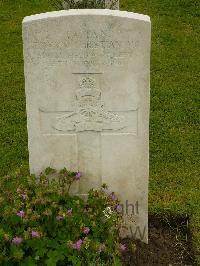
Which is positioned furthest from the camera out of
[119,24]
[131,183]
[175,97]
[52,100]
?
[175,97]

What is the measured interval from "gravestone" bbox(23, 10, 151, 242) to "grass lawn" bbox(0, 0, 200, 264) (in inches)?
34.2

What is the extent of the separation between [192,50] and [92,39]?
198 inches

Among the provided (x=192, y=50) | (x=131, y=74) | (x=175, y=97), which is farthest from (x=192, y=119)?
(x=131, y=74)

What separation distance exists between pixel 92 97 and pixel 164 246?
1.42 m

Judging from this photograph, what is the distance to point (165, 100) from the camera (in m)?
7.24

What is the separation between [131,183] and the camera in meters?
4.49

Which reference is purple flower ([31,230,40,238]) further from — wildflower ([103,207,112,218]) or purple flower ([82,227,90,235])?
wildflower ([103,207,112,218])

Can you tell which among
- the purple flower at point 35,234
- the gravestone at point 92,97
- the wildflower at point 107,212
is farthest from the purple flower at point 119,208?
the purple flower at point 35,234

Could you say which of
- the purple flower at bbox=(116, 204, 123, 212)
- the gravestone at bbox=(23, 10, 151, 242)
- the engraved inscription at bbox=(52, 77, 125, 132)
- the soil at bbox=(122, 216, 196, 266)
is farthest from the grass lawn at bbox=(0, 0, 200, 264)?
the engraved inscription at bbox=(52, 77, 125, 132)

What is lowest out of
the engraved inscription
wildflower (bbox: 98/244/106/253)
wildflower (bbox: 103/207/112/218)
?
wildflower (bbox: 98/244/106/253)

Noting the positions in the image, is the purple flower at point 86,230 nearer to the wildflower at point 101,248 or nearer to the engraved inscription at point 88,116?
the wildflower at point 101,248

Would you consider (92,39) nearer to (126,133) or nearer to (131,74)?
(131,74)

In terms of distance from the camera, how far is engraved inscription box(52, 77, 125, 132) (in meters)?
4.13

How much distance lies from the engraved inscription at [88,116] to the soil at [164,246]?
101 centimetres
